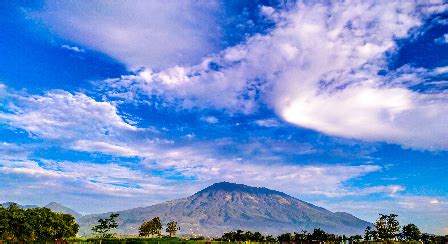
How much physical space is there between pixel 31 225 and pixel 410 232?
98690 millimetres

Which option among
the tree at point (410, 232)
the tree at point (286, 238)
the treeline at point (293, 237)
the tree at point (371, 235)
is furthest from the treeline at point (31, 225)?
the tree at point (410, 232)

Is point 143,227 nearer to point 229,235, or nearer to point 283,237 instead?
point 229,235

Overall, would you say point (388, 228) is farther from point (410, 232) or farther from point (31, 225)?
point (31, 225)

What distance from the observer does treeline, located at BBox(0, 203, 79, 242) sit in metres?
95.3

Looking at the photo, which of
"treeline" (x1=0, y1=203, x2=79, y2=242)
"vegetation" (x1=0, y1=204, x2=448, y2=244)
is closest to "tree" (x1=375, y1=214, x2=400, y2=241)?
"vegetation" (x1=0, y1=204, x2=448, y2=244)

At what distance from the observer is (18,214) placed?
98375 millimetres

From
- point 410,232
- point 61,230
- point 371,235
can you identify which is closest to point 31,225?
point 61,230

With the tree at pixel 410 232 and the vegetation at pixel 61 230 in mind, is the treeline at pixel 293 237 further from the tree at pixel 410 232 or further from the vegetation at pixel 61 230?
the tree at pixel 410 232

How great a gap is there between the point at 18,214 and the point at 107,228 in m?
39.9

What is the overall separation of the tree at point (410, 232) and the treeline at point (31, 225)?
88.8 m

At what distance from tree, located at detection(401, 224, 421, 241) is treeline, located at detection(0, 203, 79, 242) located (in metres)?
88.8

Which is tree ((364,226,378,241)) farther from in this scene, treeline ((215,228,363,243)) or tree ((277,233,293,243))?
tree ((277,233,293,243))

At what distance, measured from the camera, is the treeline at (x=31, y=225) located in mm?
95269

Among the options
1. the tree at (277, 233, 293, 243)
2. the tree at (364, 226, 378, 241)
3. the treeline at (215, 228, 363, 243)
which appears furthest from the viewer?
the tree at (277, 233, 293, 243)
